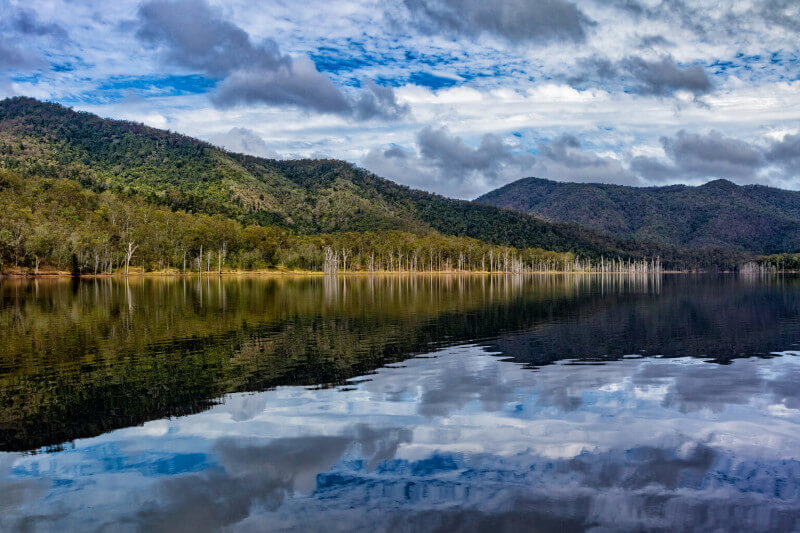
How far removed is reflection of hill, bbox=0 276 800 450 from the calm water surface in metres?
0.19

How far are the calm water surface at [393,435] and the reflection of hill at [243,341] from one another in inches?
7.5

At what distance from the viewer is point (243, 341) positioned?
3075 centimetres

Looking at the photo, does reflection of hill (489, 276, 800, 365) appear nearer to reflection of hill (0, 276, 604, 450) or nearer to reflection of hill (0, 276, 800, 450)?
reflection of hill (0, 276, 800, 450)

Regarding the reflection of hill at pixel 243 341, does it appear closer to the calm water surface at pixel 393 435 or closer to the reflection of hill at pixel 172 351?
the reflection of hill at pixel 172 351

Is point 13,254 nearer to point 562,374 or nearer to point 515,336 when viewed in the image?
point 515,336

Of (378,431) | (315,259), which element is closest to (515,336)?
(378,431)

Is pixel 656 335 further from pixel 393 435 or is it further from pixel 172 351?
pixel 172 351

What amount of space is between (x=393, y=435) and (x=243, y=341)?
18445 mm

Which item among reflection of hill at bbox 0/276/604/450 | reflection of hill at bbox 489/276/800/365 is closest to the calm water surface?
reflection of hill at bbox 0/276/604/450

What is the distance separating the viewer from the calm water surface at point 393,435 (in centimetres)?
1014

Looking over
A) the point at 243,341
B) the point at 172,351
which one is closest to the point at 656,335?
the point at 243,341

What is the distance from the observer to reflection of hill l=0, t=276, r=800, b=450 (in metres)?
17.6

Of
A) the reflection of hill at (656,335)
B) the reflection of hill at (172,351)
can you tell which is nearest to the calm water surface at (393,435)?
the reflection of hill at (172,351)

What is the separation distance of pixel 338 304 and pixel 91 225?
384 feet
